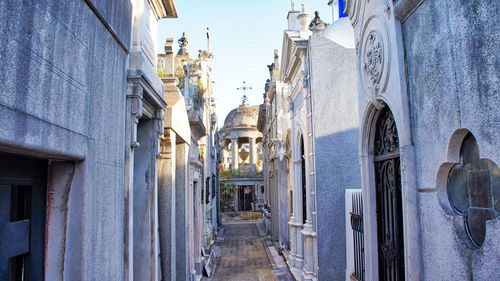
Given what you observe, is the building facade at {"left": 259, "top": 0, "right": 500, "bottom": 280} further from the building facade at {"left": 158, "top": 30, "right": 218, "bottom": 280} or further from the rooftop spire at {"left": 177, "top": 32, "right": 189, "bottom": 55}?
the rooftop spire at {"left": 177, "top": 32, "right": 189, "bottom": 55}

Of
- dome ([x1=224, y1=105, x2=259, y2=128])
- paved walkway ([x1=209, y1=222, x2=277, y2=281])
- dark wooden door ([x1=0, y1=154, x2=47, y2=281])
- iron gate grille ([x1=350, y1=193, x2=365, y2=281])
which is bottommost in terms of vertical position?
paved walkway ([x1=209, y1=222, x2=277, y2=281])

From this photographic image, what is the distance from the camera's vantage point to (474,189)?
2.79 m

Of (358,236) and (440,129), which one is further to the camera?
(358,236)

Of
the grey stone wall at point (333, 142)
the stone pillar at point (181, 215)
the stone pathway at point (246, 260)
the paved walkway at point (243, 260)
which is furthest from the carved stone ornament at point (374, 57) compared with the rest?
the paved walkway at point (243, 260)

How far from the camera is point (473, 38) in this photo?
8.27 ft

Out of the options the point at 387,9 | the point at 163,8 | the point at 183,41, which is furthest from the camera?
the point at 183,41

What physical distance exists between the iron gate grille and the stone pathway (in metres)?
4.02

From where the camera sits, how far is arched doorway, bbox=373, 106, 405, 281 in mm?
4367

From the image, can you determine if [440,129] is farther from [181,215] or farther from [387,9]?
[181,215]

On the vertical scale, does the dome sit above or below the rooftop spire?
above

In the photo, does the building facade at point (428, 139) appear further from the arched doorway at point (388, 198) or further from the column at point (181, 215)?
the column at point (181, 215)

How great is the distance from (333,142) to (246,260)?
6.94 m

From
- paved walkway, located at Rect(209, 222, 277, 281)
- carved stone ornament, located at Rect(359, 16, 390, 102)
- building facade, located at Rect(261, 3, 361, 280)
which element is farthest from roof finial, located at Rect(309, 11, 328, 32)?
paved walkway, located at Rect(209, 222, 277, 281)

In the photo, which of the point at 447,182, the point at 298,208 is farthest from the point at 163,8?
the point at 298,208
